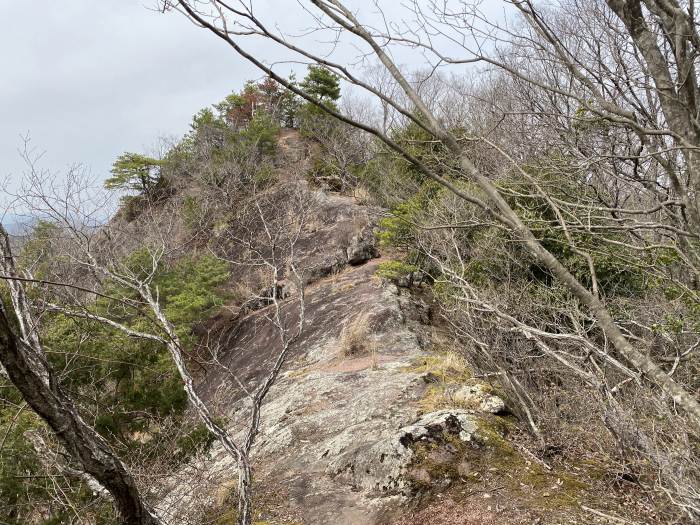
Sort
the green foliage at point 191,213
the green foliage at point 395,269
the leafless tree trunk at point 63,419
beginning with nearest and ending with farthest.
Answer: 1. the leafless tree trunk at point 63,419
2. the green foliage at point 395,269
3. the green foliage at point 191,213

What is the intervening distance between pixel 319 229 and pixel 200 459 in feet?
44.1

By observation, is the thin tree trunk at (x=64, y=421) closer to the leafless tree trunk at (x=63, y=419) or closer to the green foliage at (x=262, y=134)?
the leafless tree trunk at (x=63, y=419)

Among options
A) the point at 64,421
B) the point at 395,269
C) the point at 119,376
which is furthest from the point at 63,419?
the point at 395,269

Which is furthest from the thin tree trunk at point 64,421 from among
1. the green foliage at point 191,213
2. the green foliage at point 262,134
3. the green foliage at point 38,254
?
the green foliage at point 262,134

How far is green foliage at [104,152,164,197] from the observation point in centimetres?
2380

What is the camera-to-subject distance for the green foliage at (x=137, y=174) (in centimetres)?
2380

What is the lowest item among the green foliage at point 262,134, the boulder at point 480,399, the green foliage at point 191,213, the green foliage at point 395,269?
the boulder at point 480,399

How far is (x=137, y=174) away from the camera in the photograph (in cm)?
2478

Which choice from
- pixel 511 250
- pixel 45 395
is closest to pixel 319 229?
pixel 511 250

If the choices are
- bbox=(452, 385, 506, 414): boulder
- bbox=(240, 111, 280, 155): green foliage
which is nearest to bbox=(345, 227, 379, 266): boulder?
bbox=(240, 111, 280, 155): green foliage

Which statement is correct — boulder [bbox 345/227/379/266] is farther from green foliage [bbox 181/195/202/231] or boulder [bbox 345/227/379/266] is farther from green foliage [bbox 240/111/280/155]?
green foliage [bbox 240/111/280/155]

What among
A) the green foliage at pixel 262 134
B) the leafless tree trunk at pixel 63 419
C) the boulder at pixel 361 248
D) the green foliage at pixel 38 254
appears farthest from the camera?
the green foliage at pixel 262 134

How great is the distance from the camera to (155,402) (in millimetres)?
7016

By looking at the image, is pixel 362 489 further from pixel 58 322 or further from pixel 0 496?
pixel 58 322
